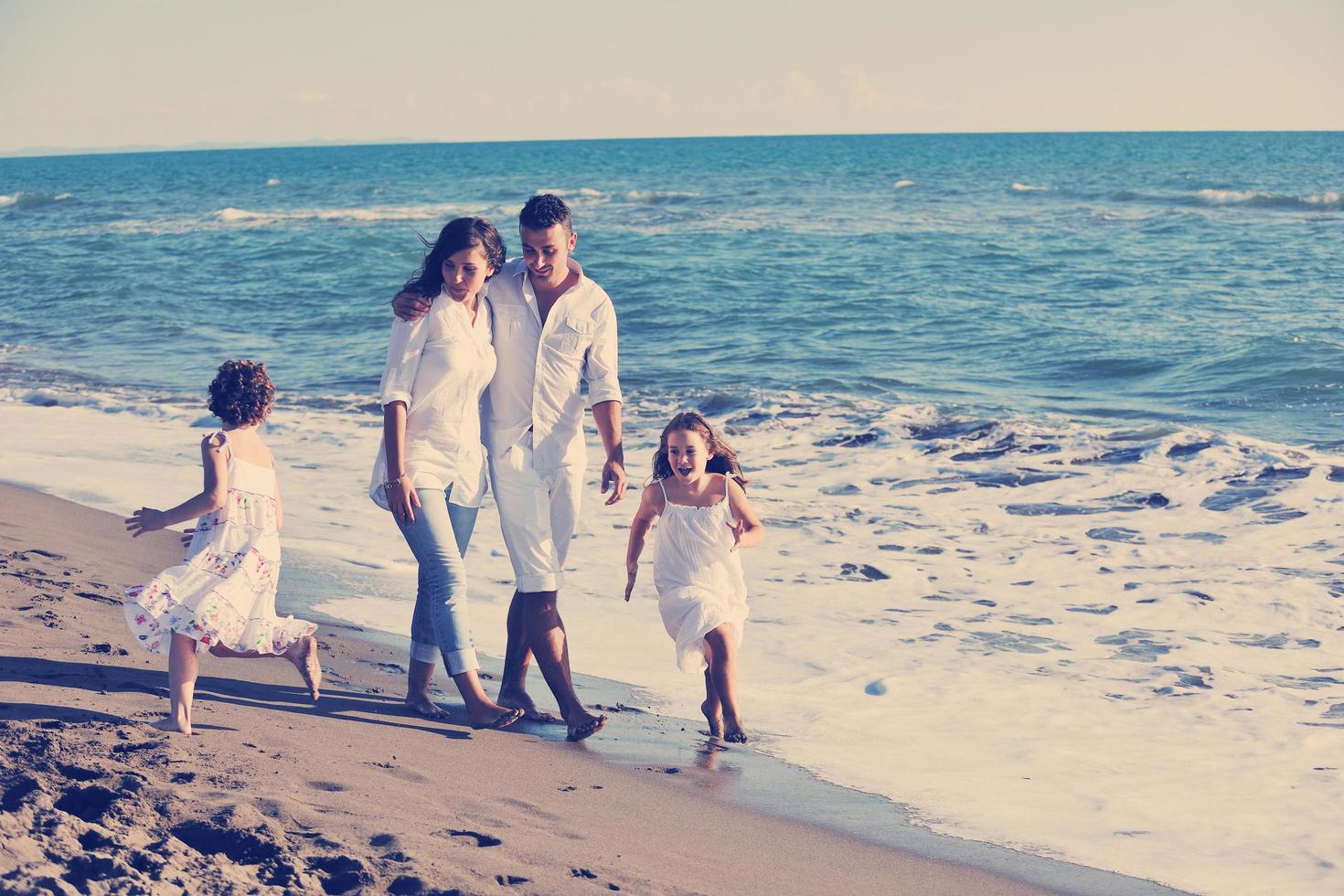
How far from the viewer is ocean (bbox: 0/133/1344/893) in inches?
168

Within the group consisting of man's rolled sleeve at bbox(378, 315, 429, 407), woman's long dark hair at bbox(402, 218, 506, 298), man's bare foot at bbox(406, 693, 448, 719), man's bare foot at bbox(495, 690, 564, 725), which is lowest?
man's bare foot at bbox(495, 690, 564, 725)

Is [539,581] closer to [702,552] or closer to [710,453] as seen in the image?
[702,552]

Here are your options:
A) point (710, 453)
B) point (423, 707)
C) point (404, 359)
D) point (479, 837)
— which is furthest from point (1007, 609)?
point (479, 837)

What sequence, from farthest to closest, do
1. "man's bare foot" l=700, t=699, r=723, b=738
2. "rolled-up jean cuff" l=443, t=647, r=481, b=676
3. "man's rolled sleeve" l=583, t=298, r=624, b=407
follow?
"man's bare foot" l=700, t=699, r=723, b=738
"man's rolled sleeve" l=583, t=298, r=624, b=407
"rolled-up jean cuff" l=443, t=647, r=481, b=676

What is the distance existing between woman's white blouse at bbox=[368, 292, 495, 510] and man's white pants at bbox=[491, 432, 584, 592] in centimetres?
15

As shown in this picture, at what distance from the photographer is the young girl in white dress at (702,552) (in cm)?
435

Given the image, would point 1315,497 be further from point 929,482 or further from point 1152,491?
point 929,482

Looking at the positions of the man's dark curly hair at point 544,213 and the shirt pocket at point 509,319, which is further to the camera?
the shirt pocket at point 509,319

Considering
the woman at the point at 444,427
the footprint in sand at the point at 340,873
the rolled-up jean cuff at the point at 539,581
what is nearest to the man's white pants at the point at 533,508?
the rolled-up jean cuff at the point at 539,581

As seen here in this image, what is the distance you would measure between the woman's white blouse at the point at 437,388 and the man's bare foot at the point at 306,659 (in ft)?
1.80

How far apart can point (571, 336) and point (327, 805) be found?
1.72m

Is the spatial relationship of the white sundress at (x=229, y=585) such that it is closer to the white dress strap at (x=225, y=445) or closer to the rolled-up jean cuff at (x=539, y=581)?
the white dress strap at (x=225, y=445)

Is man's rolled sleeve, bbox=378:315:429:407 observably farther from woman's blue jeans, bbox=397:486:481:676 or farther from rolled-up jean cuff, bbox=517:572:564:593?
rolled-up jean cuff, bbox=517:572:564:593

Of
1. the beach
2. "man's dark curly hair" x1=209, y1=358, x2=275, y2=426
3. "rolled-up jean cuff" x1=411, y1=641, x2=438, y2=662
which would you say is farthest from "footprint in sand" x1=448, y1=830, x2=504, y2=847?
"man's dark curly hair" x1=209, y1=358, x2=275, y2=426
